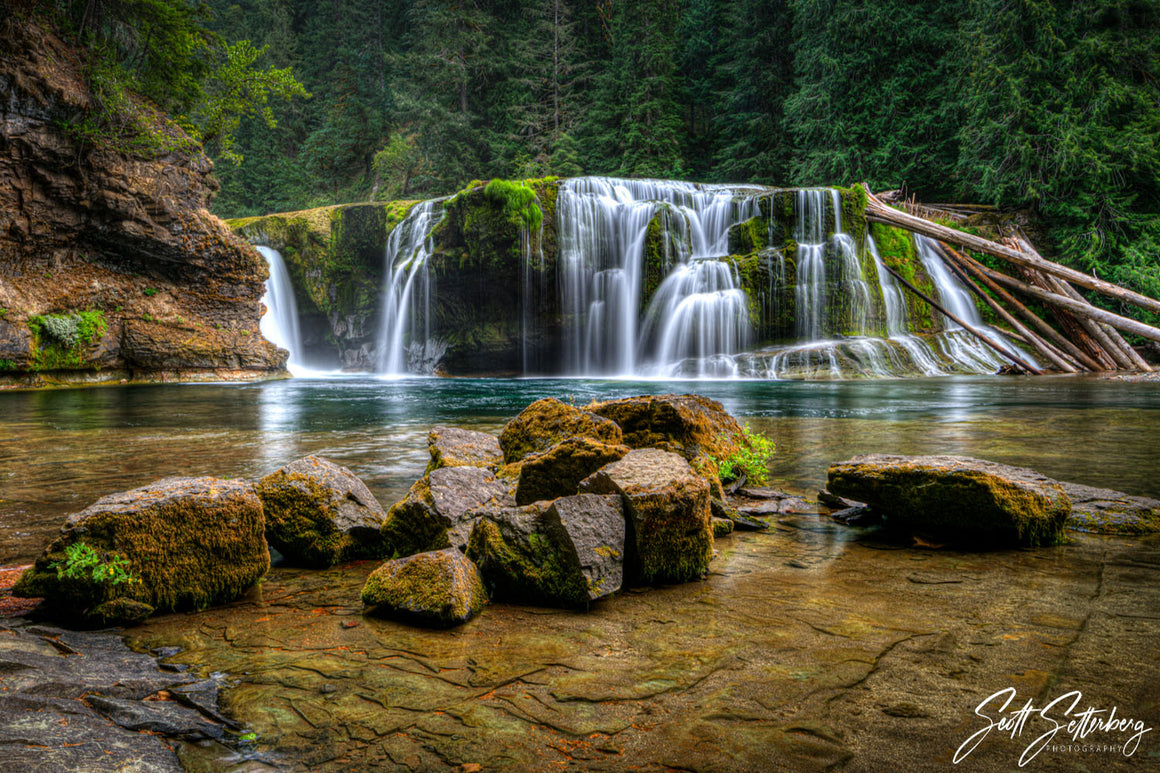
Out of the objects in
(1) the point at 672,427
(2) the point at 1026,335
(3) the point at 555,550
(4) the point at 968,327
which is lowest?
(3) the point at 555,550

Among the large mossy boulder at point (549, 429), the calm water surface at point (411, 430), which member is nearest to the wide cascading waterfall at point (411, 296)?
the calm water surface at point (411, 430)

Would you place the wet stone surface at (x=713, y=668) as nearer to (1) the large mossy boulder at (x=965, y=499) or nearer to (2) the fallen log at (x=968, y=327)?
(1) the large mossy boulder at (x=965, y=499)

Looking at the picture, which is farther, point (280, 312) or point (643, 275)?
point (280, 312)

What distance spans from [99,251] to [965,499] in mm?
23389

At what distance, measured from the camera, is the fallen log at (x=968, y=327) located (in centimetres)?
1825

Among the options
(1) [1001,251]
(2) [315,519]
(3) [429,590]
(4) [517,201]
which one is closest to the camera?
(3) [429,590]

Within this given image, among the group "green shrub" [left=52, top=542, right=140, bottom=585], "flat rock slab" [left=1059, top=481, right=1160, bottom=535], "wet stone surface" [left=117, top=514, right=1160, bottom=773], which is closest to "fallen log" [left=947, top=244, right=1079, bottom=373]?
"flat rock slab" [left=1059, top=481, right=1160, bottom=535]

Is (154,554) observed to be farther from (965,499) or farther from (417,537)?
(965,499)

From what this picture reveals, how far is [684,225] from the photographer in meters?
22.0

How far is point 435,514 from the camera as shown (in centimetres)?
355

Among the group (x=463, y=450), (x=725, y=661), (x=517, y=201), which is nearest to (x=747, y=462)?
(x=463, y=450)

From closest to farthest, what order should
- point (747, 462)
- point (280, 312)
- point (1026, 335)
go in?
point (747, 462) < point (1026, 335) < point (280, 312)

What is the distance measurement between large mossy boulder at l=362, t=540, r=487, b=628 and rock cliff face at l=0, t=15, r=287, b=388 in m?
19.7

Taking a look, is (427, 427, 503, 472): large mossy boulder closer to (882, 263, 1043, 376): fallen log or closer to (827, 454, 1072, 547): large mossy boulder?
(827, 454, 1072, 547): large mossy boulder
